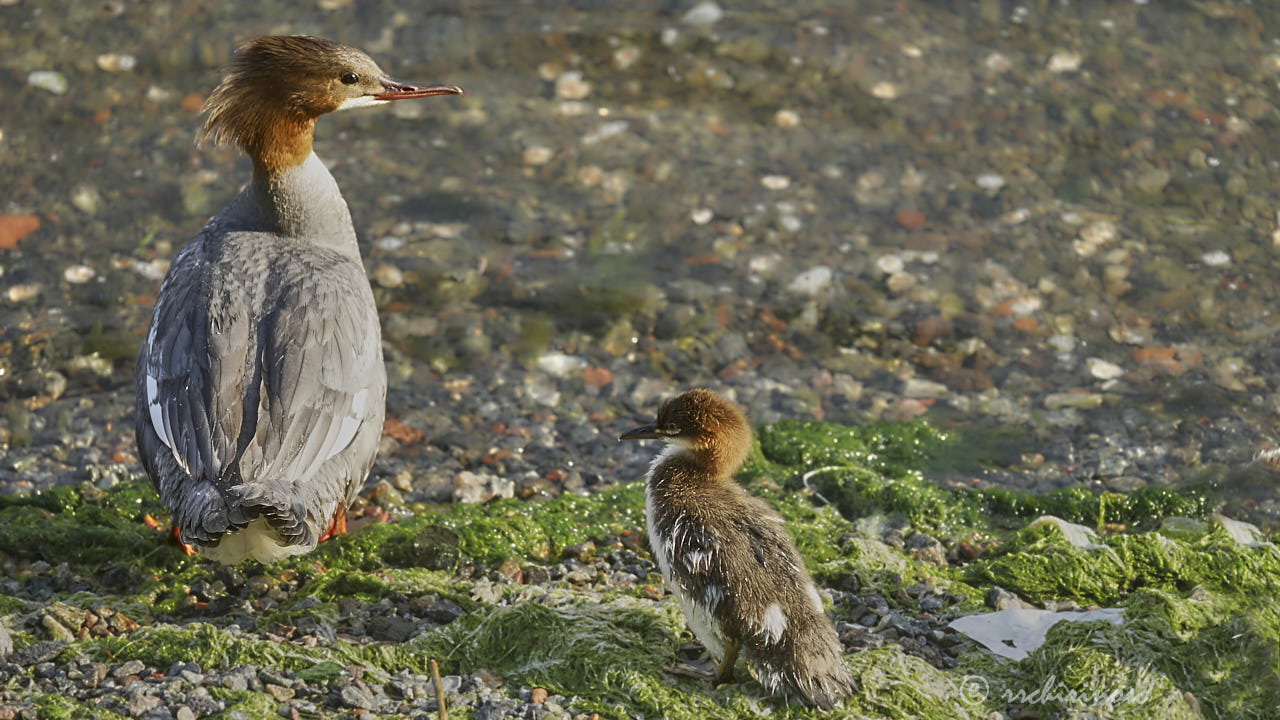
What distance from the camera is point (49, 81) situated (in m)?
10.7

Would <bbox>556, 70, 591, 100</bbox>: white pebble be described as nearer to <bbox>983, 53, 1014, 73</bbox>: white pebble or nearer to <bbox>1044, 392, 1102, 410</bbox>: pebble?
<bbox>983, 53, 1014, 73</bbox>: white pebble

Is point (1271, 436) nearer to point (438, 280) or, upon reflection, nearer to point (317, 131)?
point (438, 280)

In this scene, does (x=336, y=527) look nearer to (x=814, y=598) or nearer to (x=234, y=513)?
(x=234, y=513)

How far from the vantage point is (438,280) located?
8844mm

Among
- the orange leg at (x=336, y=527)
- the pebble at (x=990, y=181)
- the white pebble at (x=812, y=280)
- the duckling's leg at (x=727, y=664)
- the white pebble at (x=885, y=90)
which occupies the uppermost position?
the duckling's leg at (x=727, y=664)

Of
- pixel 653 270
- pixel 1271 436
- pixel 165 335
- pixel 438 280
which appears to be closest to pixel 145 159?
pixel 438 280

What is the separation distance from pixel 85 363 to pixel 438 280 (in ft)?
7.89

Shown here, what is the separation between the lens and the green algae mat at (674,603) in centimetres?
431

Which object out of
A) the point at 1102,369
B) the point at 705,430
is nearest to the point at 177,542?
the point at 705,430

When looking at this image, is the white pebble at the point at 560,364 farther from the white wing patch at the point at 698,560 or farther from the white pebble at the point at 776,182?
the white wing patch at the point at 698,560

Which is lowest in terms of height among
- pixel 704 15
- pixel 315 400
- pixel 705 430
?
pixel 704 15

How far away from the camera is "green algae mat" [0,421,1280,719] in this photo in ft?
14.1

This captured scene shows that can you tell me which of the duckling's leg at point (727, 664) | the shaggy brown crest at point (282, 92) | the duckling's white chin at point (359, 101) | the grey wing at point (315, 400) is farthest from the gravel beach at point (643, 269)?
the duckling's white chin at point (359, 101)

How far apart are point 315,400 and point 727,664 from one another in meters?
2.04
